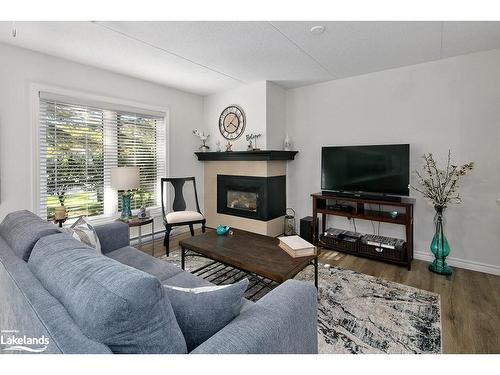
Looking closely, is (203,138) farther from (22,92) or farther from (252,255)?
(252,255)

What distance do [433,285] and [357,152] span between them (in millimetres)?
1656

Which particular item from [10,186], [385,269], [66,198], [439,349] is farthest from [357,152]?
[10,186]

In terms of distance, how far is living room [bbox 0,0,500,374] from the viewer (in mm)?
955

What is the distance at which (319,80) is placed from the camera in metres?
3.68

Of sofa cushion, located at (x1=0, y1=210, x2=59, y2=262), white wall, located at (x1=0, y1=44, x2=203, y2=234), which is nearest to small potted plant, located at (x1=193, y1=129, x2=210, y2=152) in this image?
white wall, located at (x1=0, y1=44, x2=203, y2=234)

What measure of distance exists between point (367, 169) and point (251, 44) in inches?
78.3

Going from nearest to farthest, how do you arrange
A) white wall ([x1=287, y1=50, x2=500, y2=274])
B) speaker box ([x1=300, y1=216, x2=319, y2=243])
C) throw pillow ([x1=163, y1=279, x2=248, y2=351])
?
throw pillow ([x1=163, y1=279, x2=248, y2=351]) < white wall ([x1=287, y1=50, x2=500, y2=274]) < speaker box ([x1=300, y1=216, x2=319, y2=243])

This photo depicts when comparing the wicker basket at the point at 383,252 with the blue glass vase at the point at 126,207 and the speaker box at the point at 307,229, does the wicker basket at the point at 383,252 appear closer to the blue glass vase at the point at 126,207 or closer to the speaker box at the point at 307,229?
the speaker box at the point at 307,229

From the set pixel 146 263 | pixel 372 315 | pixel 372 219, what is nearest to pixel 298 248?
pixel 372 315

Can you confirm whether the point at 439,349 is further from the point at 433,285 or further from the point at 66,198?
the point at 66,198

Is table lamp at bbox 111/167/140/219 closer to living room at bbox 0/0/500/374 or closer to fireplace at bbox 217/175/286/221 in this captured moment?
living room at bbox 0/0/500/374

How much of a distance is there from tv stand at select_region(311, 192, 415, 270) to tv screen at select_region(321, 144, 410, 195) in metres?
0.16

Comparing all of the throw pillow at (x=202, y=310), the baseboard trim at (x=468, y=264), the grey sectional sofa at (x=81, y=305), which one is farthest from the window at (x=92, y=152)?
the baseboard trim at (x=468, y=264)

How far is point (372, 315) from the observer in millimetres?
1960
